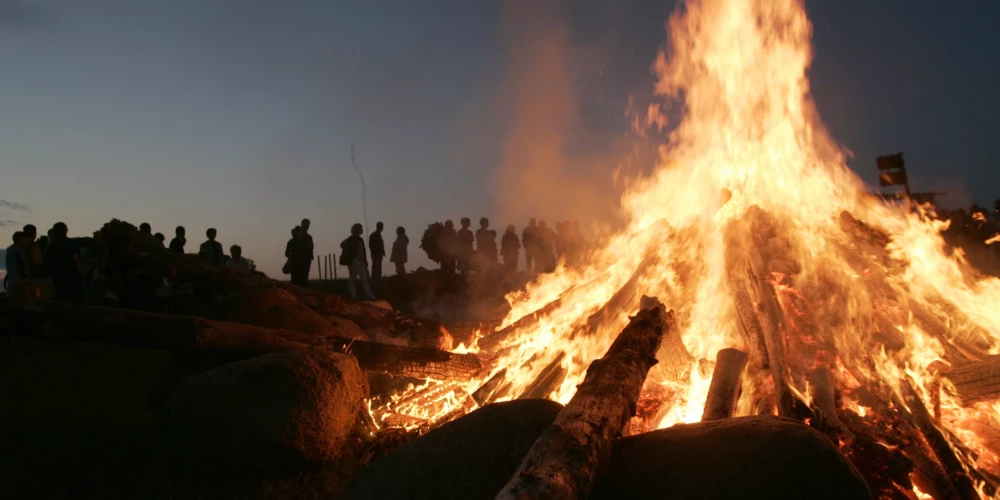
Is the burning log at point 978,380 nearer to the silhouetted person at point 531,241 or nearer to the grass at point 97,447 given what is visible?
the grass at point 97,447

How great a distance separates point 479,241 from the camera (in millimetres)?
21984

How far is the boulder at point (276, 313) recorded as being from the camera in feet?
27.8

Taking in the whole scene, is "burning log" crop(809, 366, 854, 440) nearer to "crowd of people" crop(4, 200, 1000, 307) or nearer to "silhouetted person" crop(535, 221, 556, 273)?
"crowd of people" crop(4, 200, 1000, 307)

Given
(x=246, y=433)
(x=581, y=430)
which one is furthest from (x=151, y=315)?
(x=581, y=430)

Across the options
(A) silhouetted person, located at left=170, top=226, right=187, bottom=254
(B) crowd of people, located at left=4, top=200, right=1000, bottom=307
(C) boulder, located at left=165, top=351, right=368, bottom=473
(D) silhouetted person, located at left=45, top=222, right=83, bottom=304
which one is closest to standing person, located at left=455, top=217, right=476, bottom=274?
(B) crowd of people, located at left=4, top=200, right=1000, bottom=307

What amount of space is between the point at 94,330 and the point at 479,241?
16141mm

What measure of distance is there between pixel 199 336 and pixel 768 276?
726 cm

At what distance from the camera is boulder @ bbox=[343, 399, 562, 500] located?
3.96m

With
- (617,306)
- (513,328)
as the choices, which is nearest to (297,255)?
(513,328)

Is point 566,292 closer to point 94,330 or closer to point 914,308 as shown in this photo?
point 914,308

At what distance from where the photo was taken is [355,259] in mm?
18453

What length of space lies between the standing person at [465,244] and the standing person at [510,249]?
122 cm

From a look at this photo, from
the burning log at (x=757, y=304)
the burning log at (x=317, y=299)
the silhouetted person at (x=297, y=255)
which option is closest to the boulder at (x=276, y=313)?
the burning log at (x=317, y=299)

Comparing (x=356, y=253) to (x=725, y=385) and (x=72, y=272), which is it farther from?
(x=725, y=385)
